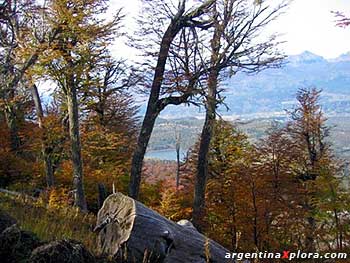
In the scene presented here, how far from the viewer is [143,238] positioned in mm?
4785

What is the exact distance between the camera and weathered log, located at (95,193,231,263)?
468cm

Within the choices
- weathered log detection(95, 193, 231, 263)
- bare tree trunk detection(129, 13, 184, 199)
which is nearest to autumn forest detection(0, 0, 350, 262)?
bare tree trunk detection(129, 13, 184, 199)

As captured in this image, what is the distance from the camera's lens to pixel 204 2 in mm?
11117

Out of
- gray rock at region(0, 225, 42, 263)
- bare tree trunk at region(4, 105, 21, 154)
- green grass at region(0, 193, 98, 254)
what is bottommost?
green grass at region(0, 193, 98, 254)

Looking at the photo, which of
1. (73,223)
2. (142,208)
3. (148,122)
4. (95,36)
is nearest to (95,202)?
(148,122)

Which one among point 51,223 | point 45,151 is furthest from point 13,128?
point 51,223

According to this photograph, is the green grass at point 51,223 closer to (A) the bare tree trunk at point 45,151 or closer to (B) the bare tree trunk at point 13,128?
(A) the bare tree trunk at point 45,151

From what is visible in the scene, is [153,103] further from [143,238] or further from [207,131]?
[143,238]

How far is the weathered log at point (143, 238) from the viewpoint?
4680 millimetres

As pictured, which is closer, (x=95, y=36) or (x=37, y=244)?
(x=37, y=244)

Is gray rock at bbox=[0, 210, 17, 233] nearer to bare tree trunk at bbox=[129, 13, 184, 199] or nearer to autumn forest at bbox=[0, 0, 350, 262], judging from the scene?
autumn forest at bbox=[0, 0, 350, 262]

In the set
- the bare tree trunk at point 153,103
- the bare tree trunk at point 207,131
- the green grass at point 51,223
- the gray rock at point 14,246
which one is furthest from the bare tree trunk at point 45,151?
the gray rock at point 14,246

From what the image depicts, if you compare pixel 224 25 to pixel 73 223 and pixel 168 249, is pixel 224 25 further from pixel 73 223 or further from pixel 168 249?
pixel 168 249

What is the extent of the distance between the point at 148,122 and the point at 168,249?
21.6ft
